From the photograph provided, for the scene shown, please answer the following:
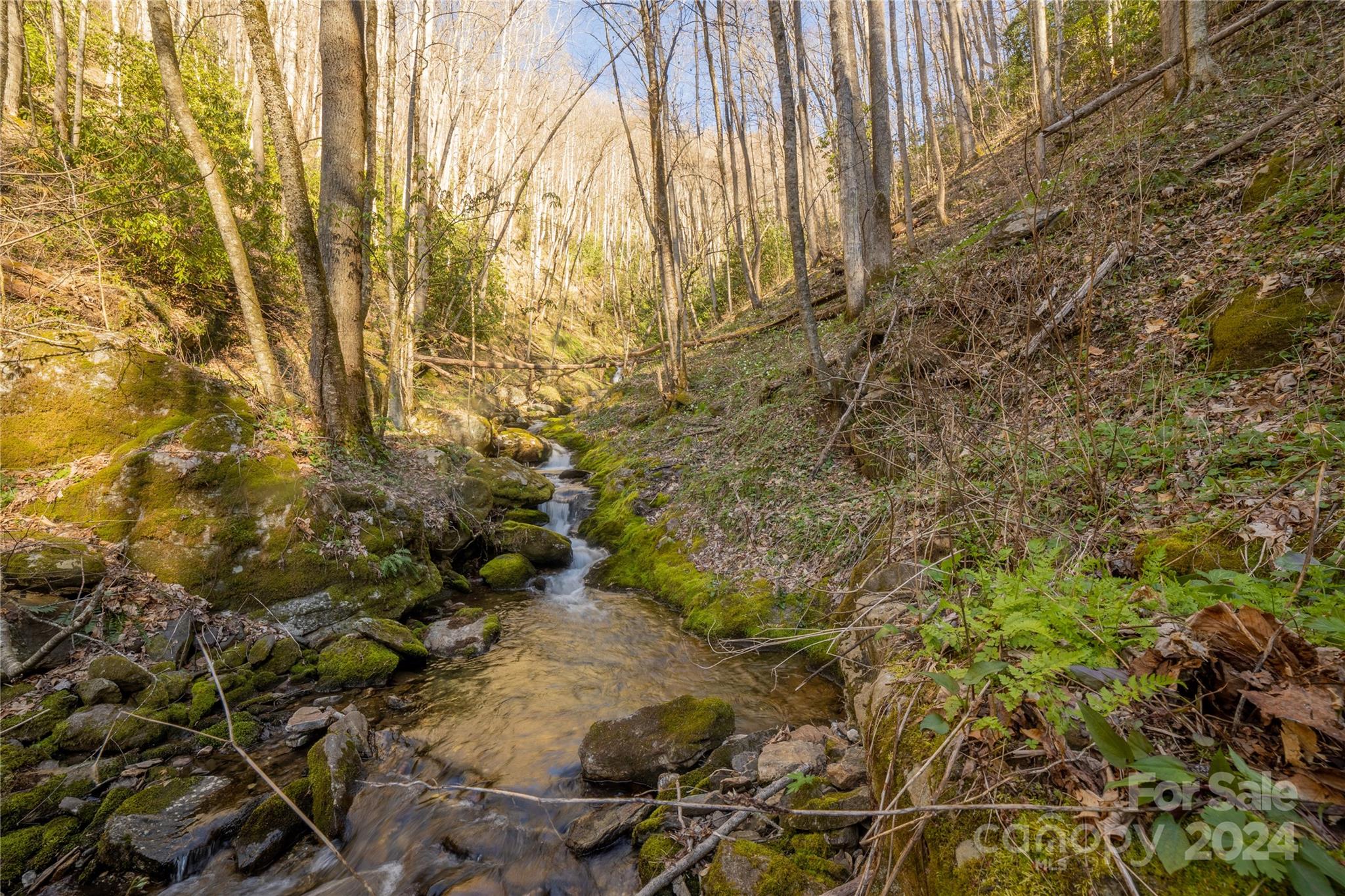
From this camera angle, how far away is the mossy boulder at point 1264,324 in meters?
4.09

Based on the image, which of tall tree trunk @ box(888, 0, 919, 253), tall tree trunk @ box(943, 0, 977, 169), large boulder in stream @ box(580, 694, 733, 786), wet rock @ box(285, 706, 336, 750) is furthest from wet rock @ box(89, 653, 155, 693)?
tall tree trunk @ box(943, 0, 977, 169)

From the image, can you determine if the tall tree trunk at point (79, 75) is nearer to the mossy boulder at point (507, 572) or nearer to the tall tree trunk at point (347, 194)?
the tall tree trunk at point (347, 194)

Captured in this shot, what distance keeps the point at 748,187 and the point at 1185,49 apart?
13.5 meters

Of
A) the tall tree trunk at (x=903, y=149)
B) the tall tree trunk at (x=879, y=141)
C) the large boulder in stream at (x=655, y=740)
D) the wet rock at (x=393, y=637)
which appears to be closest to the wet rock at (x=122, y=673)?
the wet rock at (x=393, y=637)

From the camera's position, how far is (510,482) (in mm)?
11945

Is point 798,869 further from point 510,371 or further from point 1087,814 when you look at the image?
point 510,371

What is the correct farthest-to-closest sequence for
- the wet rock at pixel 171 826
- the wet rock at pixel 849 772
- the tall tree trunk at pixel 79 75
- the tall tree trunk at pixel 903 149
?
the tall tree trunk at pixel 903 149 → the tall tree trunk at pixel 79 75 → the wet rock at pixel 171 826 → the wet rock at pixel 849 772

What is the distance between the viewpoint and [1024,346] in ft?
8.85

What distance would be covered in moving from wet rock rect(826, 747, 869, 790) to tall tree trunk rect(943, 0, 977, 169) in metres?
22.1

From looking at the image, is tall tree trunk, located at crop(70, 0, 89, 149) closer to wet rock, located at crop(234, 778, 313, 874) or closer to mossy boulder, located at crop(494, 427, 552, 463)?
mossy boulder, located at crop(494, 427, 552, 463)

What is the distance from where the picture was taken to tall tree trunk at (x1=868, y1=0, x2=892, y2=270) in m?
11.7

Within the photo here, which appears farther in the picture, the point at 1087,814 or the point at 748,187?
the point at 748,187

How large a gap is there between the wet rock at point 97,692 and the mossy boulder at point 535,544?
18.1 feet

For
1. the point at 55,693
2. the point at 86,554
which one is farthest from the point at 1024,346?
the point at 86,554
